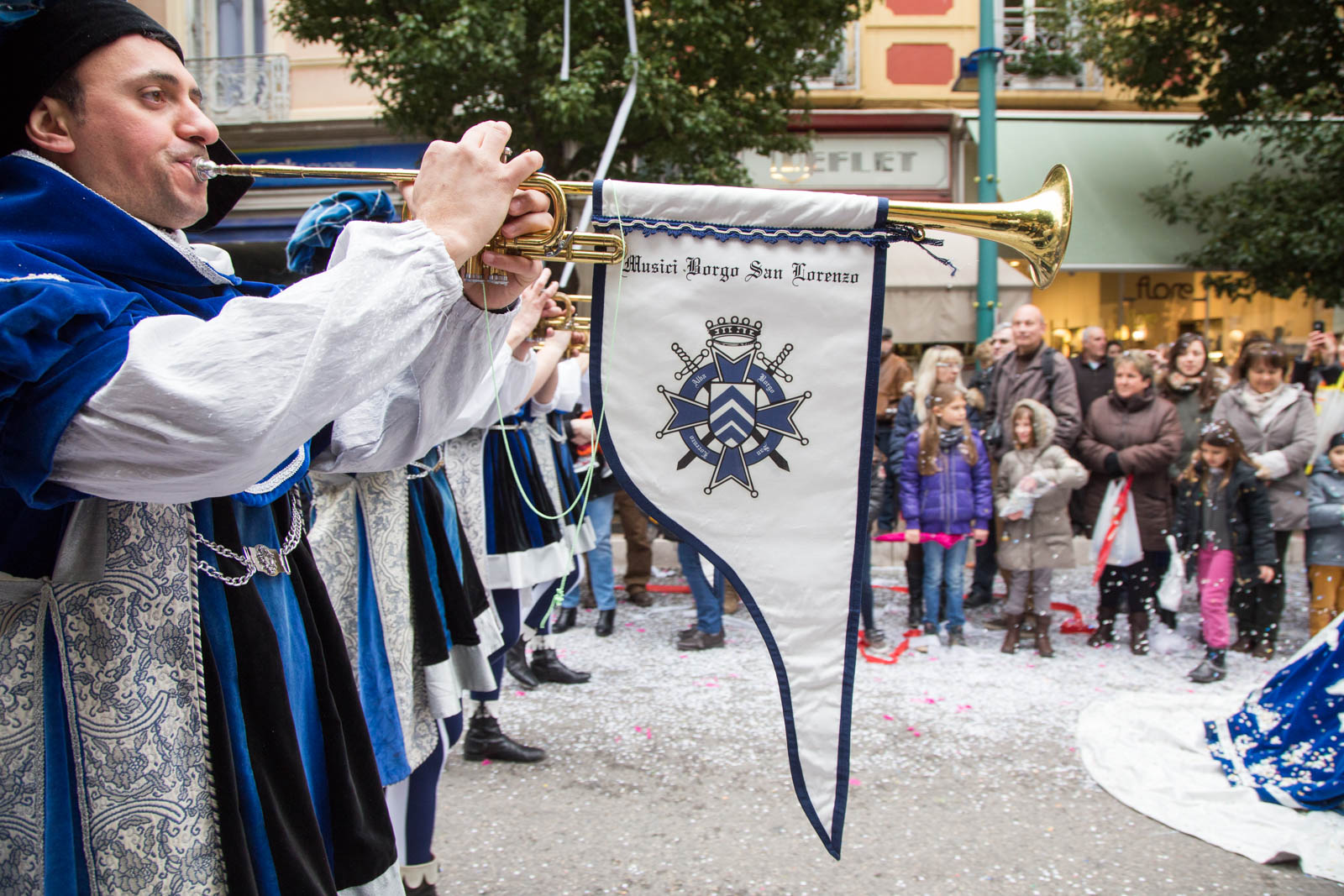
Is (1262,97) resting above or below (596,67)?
above

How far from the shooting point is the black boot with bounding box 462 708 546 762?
397 cm

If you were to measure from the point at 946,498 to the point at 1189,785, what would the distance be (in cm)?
233

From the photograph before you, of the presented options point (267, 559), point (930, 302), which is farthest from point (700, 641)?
point (930, 302)

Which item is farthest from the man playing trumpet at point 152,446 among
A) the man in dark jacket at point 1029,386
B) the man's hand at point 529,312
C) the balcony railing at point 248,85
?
the balcony railing at point 248,85

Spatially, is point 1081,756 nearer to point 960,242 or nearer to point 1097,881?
point 1097,881

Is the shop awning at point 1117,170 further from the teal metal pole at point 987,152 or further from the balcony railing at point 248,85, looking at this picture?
the balcony railing at point 248,85

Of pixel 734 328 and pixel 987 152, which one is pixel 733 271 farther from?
pixel 987 152

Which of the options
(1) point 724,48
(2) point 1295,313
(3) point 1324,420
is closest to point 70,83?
(3) point 1324,420

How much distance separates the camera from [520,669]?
16.4 feet

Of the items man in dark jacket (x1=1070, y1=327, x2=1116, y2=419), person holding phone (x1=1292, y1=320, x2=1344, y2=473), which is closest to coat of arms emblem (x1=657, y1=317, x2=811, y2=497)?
man in dark jacket (x1=1070, y1=327, x2=1116, y2=419)

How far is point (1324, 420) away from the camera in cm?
554

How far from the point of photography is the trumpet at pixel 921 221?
4.98 feet

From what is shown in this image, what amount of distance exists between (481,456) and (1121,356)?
4.32 metres

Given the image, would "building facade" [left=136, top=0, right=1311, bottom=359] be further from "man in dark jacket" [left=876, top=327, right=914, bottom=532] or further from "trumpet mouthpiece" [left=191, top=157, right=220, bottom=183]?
"trumpet mouthpiece" [left=191, top=157, right=220, bottom=183]
